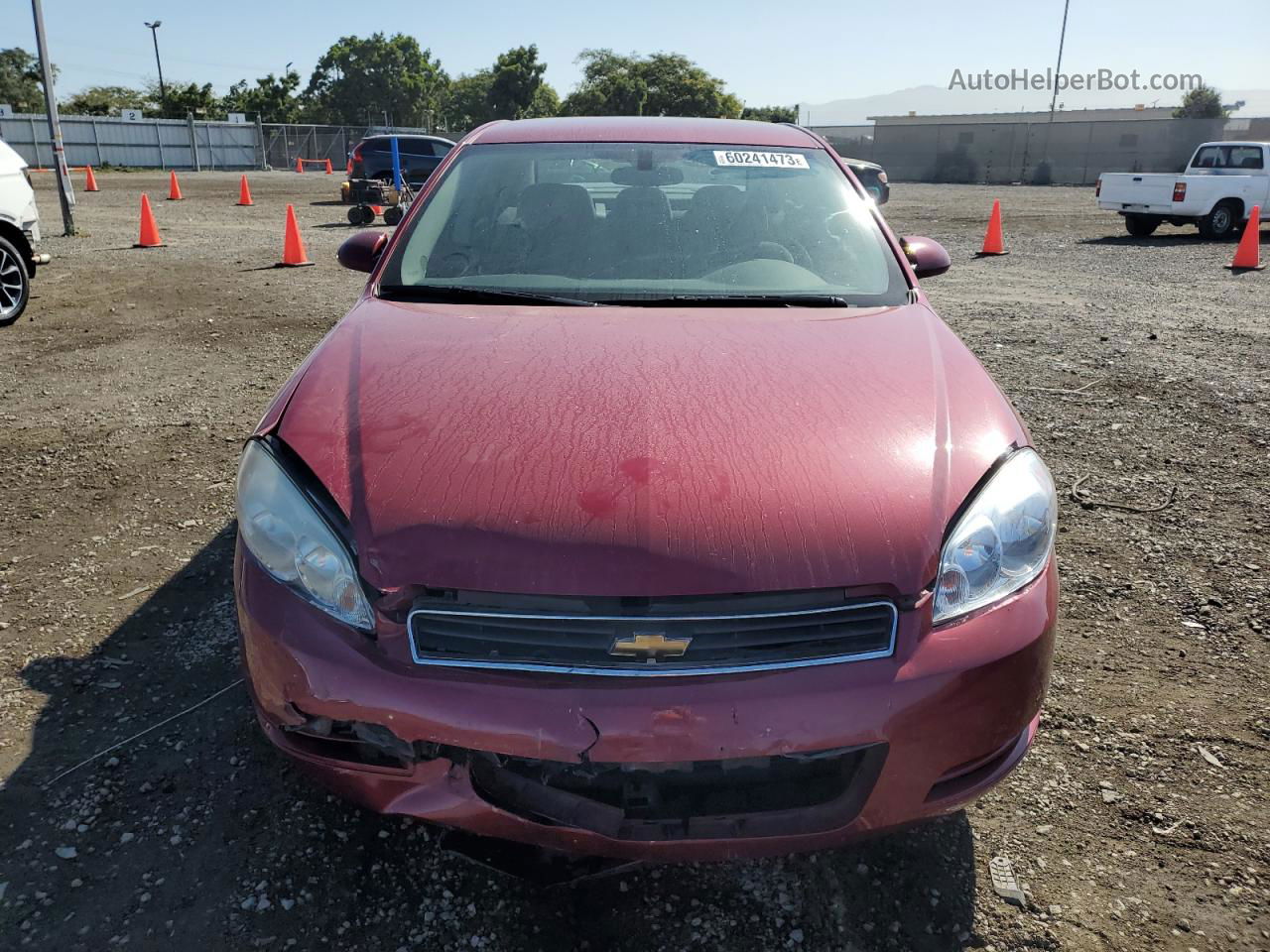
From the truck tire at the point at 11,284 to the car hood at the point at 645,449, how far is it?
6.74 meters

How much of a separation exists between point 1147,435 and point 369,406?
4.65m

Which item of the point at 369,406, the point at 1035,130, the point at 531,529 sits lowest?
the point at 531,529

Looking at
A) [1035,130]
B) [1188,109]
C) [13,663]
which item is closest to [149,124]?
[1035,130]

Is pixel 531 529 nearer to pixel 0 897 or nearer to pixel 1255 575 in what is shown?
pixel 0 897

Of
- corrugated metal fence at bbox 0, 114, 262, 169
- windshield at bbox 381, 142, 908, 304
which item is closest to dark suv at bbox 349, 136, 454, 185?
windshield at bbox 381, 142, 908, 304

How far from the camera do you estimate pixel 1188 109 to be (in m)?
52.1

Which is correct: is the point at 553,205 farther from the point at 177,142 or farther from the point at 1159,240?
the point at 177,142

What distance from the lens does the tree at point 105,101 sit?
5722 centimetres

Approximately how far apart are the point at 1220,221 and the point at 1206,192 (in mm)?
808

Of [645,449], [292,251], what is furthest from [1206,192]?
[645,449]

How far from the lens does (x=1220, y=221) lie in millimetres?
16031

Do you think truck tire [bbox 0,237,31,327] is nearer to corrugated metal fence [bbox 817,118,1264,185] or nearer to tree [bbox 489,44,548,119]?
corrugated metal fence [bbox 817,118,1264,185]

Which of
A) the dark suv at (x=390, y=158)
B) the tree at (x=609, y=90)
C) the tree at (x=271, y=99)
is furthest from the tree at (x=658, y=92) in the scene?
the dark suv at (x=390, y=158)

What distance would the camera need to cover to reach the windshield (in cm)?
287
